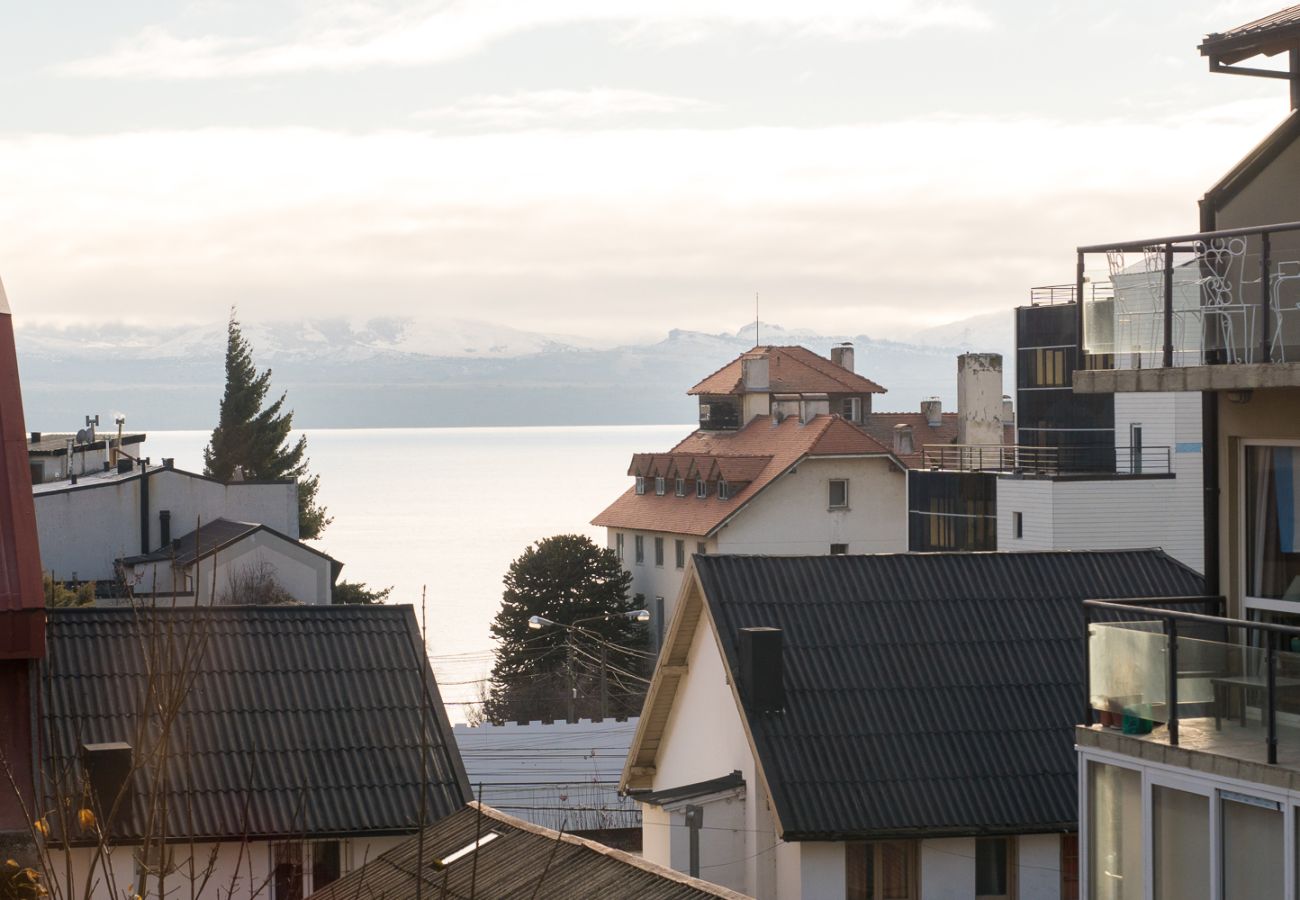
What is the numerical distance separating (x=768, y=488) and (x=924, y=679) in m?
56.1

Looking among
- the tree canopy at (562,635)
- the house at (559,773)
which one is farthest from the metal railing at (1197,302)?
the tree canopy at (562,635)

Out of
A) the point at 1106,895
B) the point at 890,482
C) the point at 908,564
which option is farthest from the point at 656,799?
the point at 890,482

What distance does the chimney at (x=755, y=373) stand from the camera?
85.6 metres

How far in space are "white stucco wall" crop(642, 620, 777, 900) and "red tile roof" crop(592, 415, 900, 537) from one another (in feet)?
176

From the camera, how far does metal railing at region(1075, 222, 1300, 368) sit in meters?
11.5

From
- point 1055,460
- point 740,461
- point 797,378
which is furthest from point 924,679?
point 797,378

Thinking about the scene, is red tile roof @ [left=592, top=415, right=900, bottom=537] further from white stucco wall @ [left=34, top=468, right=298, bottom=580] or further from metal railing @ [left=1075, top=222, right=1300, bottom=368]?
metal railing @ [left=1075, top=222, right=1300, bottom=368]

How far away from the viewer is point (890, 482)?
257 feet

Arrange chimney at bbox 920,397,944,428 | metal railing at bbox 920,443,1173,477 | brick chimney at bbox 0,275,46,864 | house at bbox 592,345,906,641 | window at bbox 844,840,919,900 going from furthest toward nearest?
chimney at bbox 920,397,944,428 < house at bbox 592,345,906,641 < metal railing at bbox 920,443,1173,477 < window at bbox 844,840,919,900 < brick chimney at bbox 0,275,46,864

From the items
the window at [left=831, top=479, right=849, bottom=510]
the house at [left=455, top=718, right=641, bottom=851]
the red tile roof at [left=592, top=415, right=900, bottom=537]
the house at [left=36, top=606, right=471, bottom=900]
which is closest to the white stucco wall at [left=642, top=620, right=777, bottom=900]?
the house at [left=36, top=606, right=471, bottom=900]

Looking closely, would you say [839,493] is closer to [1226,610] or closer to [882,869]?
[882,869]

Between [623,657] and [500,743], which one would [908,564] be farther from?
[623,657]

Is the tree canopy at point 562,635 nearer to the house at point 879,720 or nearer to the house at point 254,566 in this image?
the house at point 254,566

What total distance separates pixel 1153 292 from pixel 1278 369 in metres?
1.24
